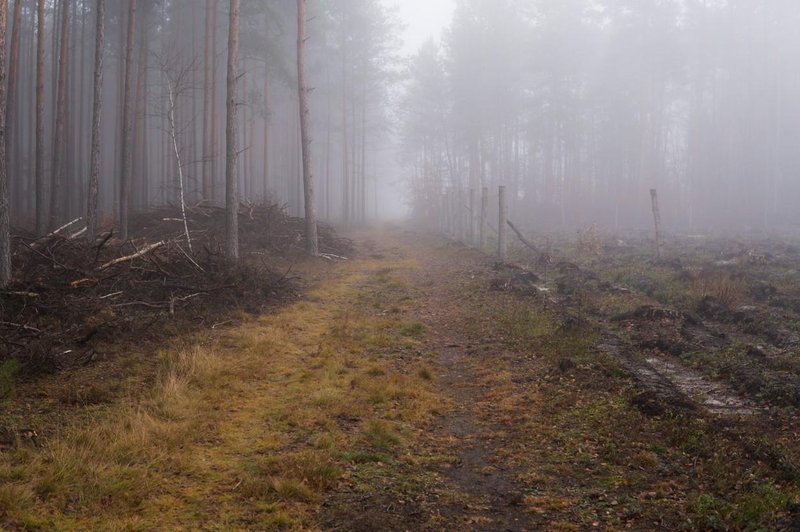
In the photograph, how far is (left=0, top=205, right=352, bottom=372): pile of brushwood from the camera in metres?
7.04

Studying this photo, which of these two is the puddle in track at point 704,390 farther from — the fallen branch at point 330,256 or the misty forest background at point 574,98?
Answer: the misty forest background at point 574,98

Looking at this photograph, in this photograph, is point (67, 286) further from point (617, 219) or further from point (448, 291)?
point (617, 219)

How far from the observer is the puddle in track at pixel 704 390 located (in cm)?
562

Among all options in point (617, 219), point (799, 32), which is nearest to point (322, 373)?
point (617, 219)

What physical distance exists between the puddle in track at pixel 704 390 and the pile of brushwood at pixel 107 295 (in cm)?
664

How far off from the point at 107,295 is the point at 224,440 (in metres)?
4.53

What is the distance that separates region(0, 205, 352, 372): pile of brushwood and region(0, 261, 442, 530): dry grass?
3.39 ft

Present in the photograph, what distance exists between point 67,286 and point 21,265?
1.70m

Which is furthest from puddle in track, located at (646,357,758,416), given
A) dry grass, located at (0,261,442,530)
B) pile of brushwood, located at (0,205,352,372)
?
pile of brushwood, located at (0,205,352,372)

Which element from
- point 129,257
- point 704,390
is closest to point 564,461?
point 704,390

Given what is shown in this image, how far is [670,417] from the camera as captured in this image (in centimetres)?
551

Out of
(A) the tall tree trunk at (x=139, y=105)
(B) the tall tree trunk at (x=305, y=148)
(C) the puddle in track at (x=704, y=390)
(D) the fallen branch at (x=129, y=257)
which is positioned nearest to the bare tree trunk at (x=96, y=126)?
(D) the fallen branch at (x=129, y=257)

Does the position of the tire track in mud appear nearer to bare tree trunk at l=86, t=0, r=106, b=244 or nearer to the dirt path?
the dirt path

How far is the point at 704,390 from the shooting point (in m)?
6.21
